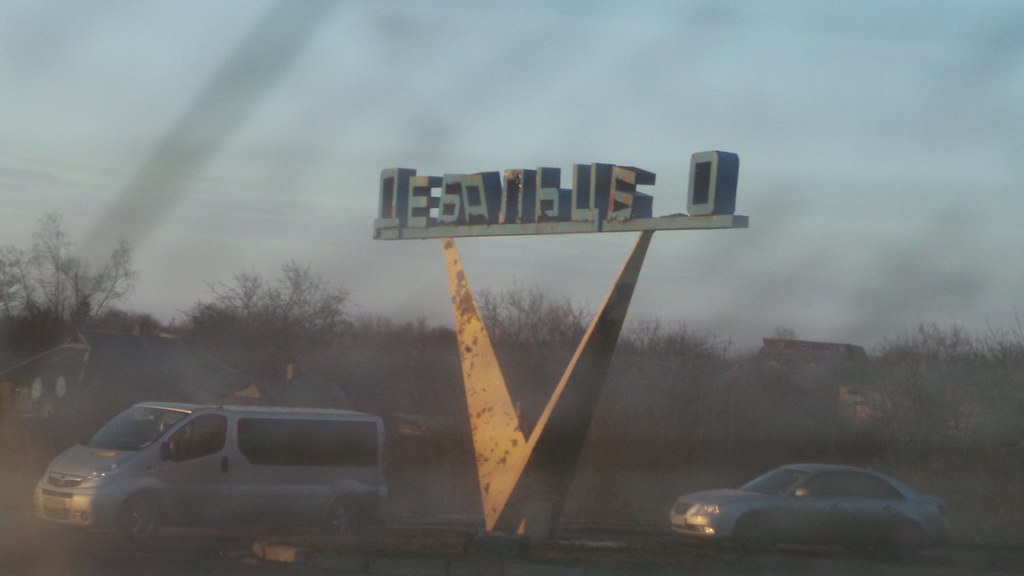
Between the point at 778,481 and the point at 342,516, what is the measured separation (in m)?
7.64

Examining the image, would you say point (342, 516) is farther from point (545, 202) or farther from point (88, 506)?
point (545, 202)

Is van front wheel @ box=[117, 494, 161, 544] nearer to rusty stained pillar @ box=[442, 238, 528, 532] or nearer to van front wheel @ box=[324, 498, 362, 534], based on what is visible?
van front wheel @ box=[324, 498, 362, 534]

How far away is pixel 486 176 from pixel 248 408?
5.42 m

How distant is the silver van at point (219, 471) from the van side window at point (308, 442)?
0.02 m

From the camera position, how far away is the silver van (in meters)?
14.6

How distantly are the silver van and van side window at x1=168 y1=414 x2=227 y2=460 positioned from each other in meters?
0.02

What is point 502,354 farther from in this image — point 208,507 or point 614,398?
point 208,507

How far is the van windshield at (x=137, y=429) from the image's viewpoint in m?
15.3

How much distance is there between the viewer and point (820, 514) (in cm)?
1706

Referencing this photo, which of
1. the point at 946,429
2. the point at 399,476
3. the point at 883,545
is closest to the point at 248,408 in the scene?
the point at 883,545

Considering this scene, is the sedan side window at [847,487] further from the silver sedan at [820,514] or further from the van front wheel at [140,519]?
the van front wheel at [140,519]

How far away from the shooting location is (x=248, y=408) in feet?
52.8

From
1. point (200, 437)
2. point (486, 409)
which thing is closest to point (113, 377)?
point (200, 437)

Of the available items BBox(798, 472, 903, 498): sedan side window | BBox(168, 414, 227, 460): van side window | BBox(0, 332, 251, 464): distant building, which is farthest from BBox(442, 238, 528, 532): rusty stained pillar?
BBox(0, 332, 251, 464): distant building
